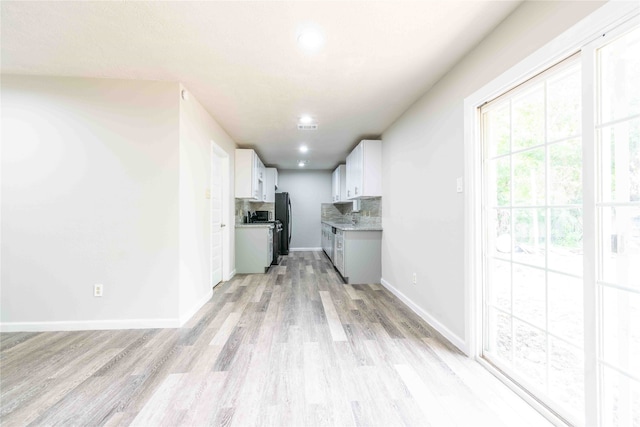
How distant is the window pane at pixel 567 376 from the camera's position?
1353 mm

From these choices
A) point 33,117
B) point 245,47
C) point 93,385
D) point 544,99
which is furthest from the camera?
point 33,117

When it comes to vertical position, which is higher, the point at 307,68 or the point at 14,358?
the point at 307,68

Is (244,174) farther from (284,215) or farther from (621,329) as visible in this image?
(621,329)

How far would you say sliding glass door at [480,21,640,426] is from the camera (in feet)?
3.65

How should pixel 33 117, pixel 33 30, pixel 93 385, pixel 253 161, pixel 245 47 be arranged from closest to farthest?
pixel 93 385, pixel 33 30, pixel 245 47, pixel 33 117, pixel 253 161

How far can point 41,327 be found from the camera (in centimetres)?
246

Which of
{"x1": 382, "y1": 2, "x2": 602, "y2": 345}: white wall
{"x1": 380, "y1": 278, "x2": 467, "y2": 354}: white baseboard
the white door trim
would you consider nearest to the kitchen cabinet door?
the white door trim

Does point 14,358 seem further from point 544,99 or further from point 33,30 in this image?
point 544,99

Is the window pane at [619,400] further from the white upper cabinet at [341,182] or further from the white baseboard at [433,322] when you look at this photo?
the white upper cabinet at [341,182]

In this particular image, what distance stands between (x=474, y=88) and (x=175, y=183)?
274cm

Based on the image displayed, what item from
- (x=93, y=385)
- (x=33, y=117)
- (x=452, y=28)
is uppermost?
(x=452, y=28)

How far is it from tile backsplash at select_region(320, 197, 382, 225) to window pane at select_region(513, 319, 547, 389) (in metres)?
2.75

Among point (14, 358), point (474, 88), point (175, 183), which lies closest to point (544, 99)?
point (474, 88)

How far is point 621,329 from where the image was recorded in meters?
1.12
